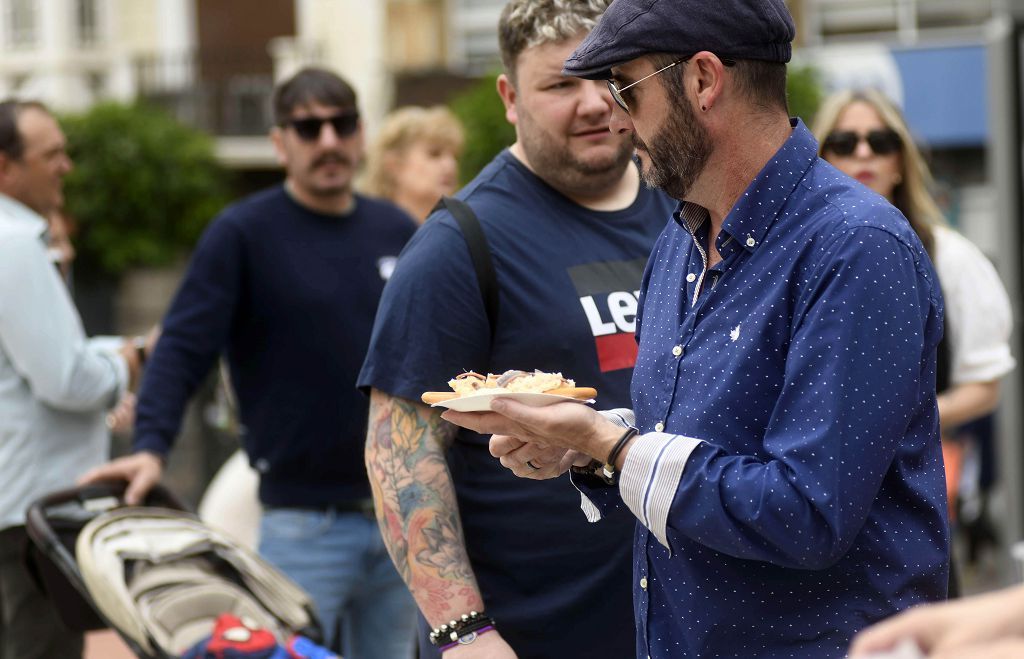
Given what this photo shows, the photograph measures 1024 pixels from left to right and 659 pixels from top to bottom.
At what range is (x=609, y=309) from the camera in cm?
310

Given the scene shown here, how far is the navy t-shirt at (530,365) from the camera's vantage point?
9.71 feet

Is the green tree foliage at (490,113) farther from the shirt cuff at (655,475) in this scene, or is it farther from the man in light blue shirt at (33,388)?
the shirt cuff at (655,475)

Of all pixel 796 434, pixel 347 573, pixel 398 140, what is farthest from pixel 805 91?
pixel 796 434

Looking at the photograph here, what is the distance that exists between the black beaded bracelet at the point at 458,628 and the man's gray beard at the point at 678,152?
1.00 meters

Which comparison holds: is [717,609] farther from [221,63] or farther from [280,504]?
[221,63]

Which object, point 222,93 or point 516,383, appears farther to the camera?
point 222,93

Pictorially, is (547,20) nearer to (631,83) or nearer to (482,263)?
(482,263)

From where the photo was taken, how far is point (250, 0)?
77.7 feet

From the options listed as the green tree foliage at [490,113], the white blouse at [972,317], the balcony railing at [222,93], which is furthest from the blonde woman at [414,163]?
the balcony railing at [222,93]

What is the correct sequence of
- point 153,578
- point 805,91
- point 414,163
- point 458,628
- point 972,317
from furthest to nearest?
point 805,91 < point 414,163 < point 972,317 < point 153,578 < point 458,628

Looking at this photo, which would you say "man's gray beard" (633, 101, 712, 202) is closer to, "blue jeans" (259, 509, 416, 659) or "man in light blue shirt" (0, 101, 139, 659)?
"blue jeans" (259, 509, 416, 659)

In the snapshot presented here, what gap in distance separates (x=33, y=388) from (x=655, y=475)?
9.94ft

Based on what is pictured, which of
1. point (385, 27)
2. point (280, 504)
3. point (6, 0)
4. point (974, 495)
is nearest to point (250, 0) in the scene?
point (385, 27)

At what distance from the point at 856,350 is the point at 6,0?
27.2m
